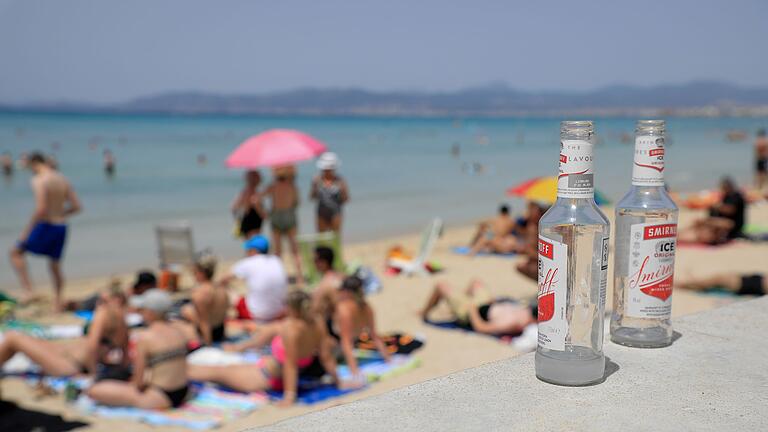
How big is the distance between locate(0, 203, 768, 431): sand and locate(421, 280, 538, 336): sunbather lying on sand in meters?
0.12

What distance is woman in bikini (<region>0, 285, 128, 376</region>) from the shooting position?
495 cm

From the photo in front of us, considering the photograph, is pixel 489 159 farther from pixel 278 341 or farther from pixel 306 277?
pixel 278 341

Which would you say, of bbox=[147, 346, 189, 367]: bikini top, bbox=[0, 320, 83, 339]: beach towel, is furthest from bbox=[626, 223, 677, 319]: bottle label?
bbox=[0, 320, 83, 339]: beach towel

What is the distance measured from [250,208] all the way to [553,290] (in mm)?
6709

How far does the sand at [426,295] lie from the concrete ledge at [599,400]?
10.3ft

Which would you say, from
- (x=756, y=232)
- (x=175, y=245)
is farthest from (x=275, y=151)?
(x=756, y=232)

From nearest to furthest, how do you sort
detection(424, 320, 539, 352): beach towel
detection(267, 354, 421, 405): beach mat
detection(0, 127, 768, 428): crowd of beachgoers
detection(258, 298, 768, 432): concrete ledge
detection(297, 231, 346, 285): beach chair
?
detection(258, 298, 768, 432): concrete ledge → detection(0, 127, 768, 428): crowd of beachgoers → detection(267, 354, 421, 405): beach mat → detection(424, 320, 539, 352): beach towel → detection(297, 231, 346, 285): beach chair

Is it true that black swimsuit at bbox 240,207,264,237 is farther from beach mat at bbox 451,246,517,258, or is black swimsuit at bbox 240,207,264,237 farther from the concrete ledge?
the concrete ledge

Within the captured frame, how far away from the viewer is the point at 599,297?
145cm

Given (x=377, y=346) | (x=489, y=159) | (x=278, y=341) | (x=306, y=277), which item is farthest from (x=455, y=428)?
(x=489, y=159)

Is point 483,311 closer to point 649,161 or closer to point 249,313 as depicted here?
point 249,313

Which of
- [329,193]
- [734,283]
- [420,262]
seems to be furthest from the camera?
[420,262]

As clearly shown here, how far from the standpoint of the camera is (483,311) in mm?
6062

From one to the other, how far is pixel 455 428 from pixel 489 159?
3133 centimetres
